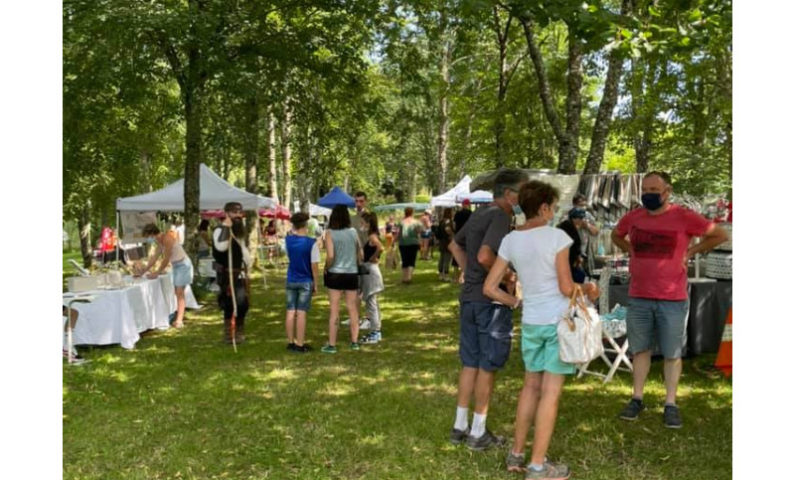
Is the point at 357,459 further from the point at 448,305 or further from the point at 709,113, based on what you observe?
the point at 709,113

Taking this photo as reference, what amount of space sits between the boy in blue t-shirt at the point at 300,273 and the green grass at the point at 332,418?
1.04 feet

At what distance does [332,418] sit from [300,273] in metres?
2.71

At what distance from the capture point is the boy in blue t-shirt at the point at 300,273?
7820mm

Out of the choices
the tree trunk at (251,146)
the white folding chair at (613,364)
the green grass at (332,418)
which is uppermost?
the tree trunk at (251,146)

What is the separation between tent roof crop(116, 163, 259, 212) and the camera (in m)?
14.4

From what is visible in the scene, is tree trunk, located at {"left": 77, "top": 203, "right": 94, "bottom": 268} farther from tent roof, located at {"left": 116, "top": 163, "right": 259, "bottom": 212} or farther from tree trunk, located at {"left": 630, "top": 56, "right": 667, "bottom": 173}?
tree trunk, located at {"left": 630, "top": 56, "right": 667, "bottom": 173}

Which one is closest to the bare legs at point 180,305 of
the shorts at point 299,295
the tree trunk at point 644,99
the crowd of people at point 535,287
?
the shorts at point 299,295

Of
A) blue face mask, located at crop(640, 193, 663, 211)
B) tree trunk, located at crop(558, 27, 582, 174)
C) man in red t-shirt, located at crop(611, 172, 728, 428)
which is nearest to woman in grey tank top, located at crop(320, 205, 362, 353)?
man in red t-shirt, located at crop(611, 172, 728, 428)

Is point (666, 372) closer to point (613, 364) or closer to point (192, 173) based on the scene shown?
point (613, 364)

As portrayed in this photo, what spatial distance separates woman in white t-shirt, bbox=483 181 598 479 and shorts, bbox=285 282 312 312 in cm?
416

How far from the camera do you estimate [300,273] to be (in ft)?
25.7

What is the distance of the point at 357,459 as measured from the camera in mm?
4523

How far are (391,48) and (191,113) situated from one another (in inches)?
145

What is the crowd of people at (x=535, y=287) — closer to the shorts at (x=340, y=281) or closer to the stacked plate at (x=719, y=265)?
the shorts at (x=340, y=281)
